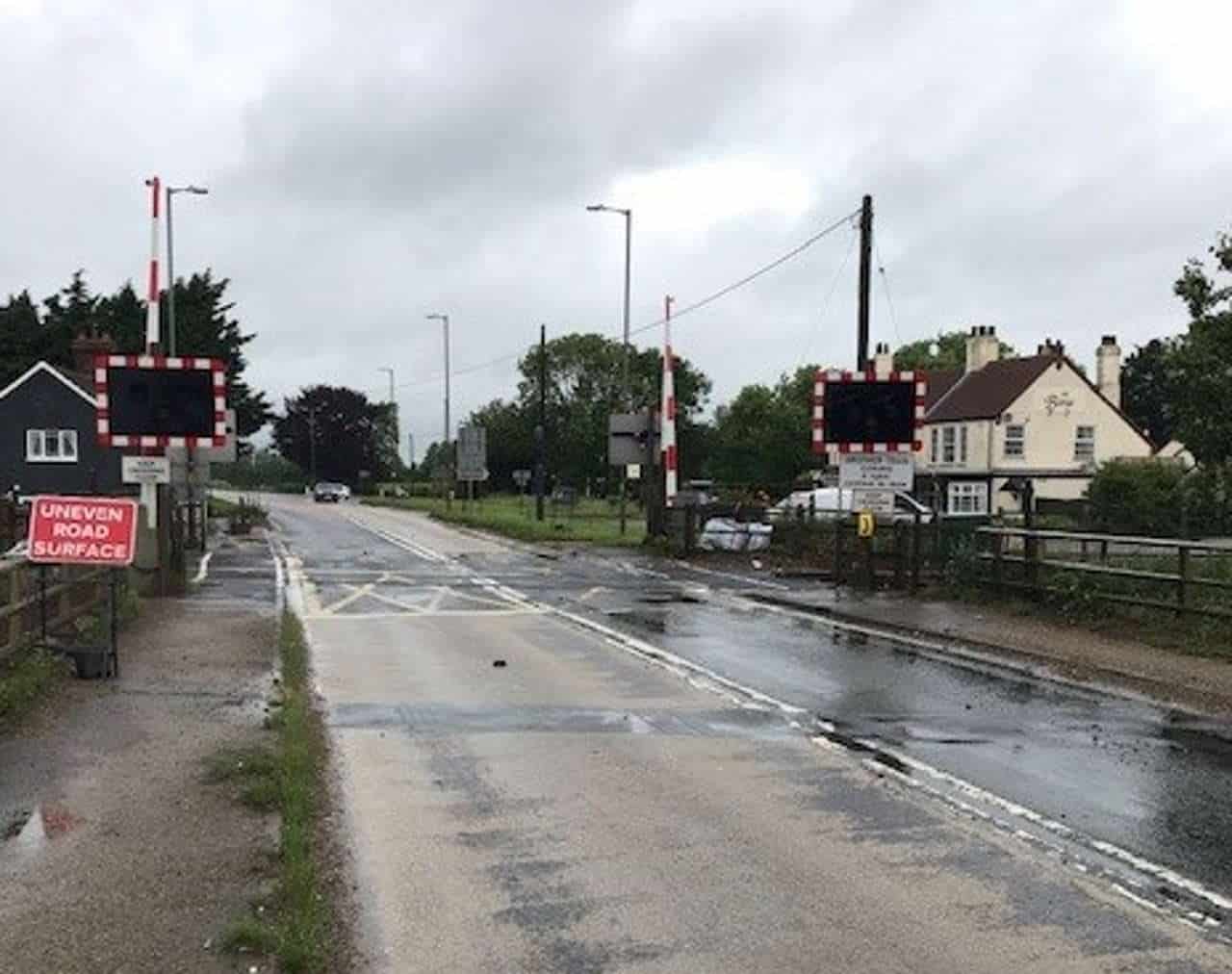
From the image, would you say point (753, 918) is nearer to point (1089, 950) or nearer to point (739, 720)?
point (1089, 950)

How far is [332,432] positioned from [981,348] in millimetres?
60330

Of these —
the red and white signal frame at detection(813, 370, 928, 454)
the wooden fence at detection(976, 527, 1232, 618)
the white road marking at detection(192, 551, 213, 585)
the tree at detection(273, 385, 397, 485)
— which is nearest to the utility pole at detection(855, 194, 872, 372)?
the red and white signal frame at detection(813, 370, 928, 454)

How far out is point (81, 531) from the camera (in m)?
11.0

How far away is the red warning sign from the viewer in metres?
10.9

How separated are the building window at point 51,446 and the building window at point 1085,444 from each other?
4419 cm

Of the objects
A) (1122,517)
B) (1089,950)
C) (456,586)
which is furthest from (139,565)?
(1122,517)

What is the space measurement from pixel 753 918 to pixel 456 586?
688 inches

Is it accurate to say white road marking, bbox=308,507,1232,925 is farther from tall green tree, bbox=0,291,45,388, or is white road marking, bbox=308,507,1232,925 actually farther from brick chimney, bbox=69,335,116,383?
tall green tree, bbox=0,291,45,388

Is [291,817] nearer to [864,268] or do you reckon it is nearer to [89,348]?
[864,268]

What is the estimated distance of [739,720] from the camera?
10.1 m

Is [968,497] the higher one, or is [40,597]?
[968,497]

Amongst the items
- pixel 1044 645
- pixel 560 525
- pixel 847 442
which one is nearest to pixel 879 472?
pixel 847 442

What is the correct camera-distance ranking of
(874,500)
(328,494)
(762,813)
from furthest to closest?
(328,494) → (874,500) → (762,813)

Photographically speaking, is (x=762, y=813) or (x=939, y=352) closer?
(x=762, y=813)
